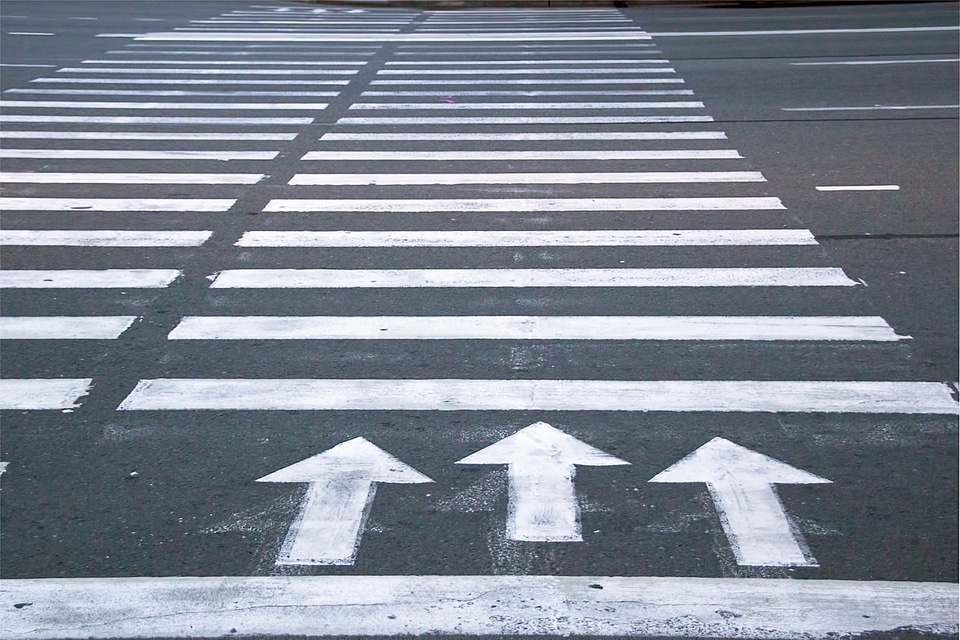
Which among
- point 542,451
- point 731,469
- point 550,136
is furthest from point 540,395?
point 550,136

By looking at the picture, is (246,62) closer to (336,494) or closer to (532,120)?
(532,120)

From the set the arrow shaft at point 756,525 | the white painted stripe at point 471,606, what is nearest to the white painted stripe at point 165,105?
the arrow shaft at point 756,525

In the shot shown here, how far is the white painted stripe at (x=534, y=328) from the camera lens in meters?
6.93

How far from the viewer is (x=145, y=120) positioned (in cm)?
1402

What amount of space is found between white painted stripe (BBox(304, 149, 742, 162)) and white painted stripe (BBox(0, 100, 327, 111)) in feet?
9.84

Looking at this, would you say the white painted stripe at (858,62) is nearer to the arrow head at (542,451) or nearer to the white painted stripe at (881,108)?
the white painted stripe at (881,108)

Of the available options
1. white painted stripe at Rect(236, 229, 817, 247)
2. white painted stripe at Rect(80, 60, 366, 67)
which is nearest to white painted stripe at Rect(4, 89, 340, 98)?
white painted stripe at Rect(80, 60, 366, 67)

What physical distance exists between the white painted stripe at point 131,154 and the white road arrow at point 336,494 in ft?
23.0

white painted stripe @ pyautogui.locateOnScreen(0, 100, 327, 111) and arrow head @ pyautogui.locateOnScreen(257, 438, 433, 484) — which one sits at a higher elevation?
white painted stripe @ pyautogui.locateOnScreen(0, 100, 327, 111)

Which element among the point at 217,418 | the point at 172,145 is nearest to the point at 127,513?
the point at 217,418

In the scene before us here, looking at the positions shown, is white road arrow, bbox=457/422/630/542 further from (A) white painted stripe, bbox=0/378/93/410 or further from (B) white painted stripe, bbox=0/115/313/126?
(B) white painted stripe, bbox=0/115/313/126

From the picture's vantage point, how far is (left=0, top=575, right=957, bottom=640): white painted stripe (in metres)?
4.02

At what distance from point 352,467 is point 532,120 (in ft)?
29.7

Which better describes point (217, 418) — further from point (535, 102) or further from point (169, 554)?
point (535, 102)
